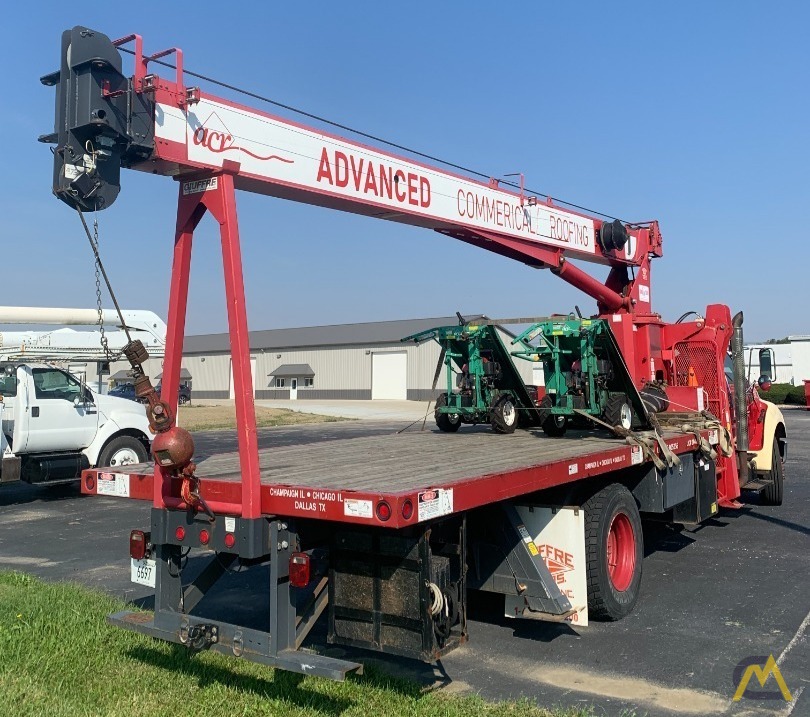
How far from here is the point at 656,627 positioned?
6.24m

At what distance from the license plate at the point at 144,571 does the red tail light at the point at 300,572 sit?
1199 mm

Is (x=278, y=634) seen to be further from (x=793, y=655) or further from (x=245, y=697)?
(x=793, y=655)

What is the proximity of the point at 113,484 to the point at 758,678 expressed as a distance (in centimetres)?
445

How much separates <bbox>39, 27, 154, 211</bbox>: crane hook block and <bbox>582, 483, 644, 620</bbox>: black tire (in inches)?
161

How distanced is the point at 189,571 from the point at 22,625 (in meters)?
1.95

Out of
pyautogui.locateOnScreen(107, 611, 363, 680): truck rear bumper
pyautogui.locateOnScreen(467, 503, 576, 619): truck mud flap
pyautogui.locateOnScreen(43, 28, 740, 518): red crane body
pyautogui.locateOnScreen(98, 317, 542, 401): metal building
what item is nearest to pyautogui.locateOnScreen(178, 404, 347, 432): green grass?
pyautogui.locateOnScreen(98, 317, 542, 401): metal building

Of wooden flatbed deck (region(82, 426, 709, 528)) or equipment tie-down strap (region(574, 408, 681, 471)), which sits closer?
wooden flatbed deck (region(82, 426, 709, 528))

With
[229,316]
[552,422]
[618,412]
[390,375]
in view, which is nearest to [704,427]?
[618,412]

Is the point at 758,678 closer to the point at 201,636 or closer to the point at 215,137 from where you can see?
the point at 201,636

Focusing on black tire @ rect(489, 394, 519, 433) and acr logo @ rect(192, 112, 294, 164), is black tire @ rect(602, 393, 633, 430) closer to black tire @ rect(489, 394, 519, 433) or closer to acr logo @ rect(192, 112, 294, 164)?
black tire @ rect(489, 394, 519, 433)

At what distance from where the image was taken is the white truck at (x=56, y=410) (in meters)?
12.1

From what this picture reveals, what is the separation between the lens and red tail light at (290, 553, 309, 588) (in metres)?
4.35

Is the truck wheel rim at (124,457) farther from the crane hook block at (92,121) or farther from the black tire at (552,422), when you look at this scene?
the crane hook block at (92,121)

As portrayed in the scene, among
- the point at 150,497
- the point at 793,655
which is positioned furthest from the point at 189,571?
the point at 793,655
